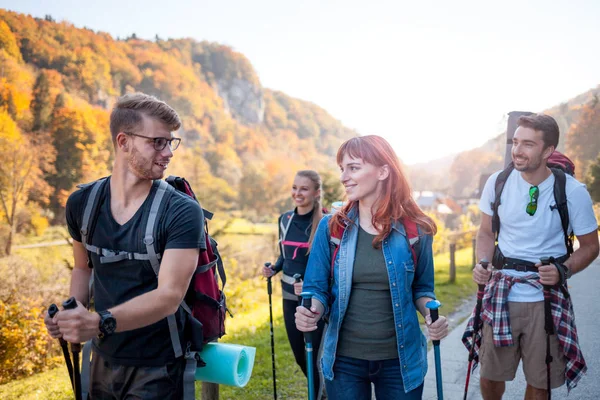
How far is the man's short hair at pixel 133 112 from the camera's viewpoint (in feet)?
7.46

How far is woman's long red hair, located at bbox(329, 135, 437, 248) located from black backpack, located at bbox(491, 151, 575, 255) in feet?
3.96

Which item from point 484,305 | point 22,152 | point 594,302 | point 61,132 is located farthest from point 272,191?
point 484,305

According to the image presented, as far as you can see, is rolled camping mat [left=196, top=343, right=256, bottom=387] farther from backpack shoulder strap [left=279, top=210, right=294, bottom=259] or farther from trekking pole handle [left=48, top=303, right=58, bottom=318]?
backpack shoulder strap [left=279, top=210, right=294, bottom=259]

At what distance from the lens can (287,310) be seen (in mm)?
4617

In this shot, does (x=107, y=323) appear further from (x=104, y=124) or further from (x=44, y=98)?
(x=104, y=124)

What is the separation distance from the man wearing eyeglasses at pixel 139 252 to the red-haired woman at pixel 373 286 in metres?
0.64

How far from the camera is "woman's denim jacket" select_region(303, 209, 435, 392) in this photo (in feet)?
7.70

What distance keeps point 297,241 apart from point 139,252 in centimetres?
263

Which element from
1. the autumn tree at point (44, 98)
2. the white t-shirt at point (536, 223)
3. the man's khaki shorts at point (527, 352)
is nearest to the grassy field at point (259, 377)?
the man's khaki shorts at point (527, 352)

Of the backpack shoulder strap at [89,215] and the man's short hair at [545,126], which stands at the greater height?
the man's short hair at [545,126]

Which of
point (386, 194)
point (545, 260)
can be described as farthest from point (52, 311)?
A: point (545, 260)

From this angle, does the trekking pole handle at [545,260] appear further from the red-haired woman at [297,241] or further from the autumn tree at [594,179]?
the autumn tree at [594,179]

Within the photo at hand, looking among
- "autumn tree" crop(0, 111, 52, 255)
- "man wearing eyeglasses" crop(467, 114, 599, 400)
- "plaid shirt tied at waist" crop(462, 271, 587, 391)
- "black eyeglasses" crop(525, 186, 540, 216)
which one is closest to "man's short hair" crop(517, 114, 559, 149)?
"man wearing eyeglasses" crop(467, 114, 599, 400)

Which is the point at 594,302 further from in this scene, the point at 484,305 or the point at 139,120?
the point at 139,120
